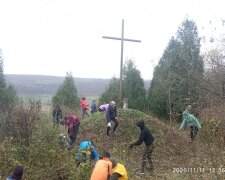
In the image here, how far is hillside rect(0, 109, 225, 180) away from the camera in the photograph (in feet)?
24.8

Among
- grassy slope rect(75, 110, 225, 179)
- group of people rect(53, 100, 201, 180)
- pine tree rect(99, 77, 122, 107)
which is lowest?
grassy slope rect(75, 110, 225, 179)

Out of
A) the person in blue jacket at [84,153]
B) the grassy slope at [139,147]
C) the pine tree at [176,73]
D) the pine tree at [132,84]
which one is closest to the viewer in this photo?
the person in blue jacket at [84,153]

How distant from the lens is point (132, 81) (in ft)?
72.9

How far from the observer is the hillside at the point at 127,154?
24.8 ft

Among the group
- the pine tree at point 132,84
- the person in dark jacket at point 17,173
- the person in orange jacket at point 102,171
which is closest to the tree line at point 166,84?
the pine tree at point 132,84

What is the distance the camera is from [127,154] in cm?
1104

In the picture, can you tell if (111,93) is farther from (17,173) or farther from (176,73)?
(17,173)

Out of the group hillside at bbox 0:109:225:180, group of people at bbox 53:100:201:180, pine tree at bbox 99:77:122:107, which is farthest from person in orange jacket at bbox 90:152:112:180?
pine tree at bbox 99:77:122:107

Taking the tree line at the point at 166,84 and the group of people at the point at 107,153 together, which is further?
the tree line at the point at 166,84

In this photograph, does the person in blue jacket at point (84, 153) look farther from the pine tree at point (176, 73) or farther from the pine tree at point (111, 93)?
the pine tree at point (111, 93)

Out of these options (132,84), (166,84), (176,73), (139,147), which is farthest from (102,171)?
(132,84)

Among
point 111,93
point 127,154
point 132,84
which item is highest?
point 132,84

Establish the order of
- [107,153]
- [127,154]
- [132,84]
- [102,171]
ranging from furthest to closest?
[132,84]
[127,154]
[107,153]
[102,171]

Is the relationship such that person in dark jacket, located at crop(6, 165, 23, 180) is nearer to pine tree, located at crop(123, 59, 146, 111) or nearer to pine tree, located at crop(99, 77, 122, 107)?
pine tree, located at crop(99, 77, 122, 107)
